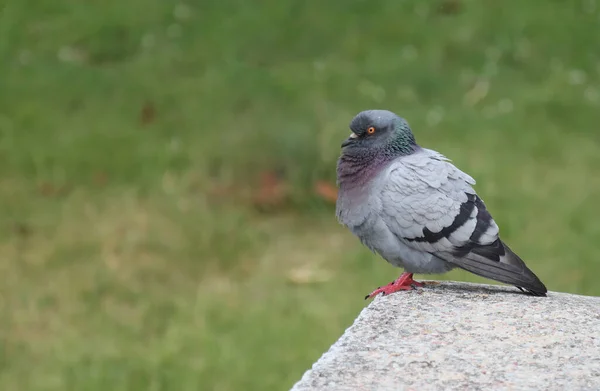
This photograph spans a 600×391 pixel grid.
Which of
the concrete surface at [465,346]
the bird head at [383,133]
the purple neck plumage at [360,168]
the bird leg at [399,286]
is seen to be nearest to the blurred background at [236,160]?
the bird leg at [399,286]

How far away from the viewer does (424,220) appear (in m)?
4.16

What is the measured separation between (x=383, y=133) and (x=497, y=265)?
83 cm

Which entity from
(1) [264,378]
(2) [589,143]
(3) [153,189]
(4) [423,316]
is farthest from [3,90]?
(4) [423,316]

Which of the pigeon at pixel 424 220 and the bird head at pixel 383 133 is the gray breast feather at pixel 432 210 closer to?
the pigeon at pixel 424 220

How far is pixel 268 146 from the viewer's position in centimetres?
923

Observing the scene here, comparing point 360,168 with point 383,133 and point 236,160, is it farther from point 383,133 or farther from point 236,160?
point 236,160

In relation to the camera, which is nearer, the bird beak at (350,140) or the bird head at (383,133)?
the bird head at (383,133)

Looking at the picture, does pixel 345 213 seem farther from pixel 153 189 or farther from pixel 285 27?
pixel 285 27

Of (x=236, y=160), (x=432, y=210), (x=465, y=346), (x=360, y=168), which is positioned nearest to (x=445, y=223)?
(x=432, y=210)

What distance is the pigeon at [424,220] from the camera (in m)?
4.16

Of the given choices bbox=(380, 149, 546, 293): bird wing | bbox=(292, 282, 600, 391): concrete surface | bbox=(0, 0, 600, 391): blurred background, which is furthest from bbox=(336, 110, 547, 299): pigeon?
bbox=(0, 0, 600, 391): blurred background

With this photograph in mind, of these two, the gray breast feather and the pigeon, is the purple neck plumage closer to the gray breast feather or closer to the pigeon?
the pigeon

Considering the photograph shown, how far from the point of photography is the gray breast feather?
164 inches

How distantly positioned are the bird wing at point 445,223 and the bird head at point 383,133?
0.60 ft
